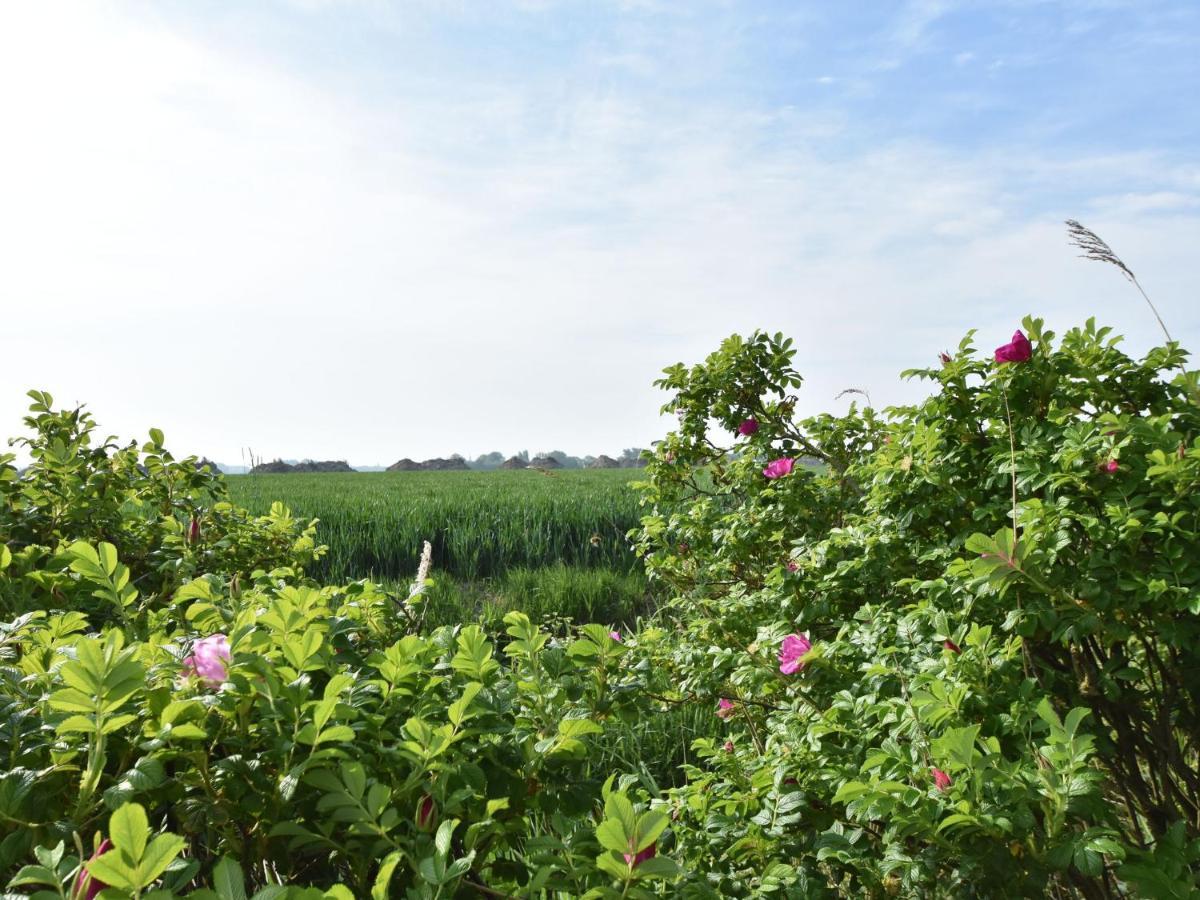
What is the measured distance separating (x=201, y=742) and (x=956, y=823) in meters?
1.06

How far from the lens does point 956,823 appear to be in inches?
49.1

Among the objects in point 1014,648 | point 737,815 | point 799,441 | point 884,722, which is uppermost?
point 799,441

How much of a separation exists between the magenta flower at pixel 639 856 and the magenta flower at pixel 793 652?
2.69ft

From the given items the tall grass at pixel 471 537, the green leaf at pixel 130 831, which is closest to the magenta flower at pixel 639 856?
the green leaf at pixel 130 831

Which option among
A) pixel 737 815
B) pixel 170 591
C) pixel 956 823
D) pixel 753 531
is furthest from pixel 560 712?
pixel 170 591

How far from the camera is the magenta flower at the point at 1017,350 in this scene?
1.87 metres

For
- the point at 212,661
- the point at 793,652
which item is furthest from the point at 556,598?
the point at 212,661

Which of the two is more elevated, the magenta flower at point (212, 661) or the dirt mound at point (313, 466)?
the dirt mound at point (313, 466)

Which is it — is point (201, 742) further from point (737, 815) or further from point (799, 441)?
point (799, 441)

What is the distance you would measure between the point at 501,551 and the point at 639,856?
23.3 feet

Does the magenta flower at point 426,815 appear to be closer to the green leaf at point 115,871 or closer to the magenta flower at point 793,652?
the green leaf at point 115,871

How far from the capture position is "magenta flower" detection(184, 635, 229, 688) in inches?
45.0

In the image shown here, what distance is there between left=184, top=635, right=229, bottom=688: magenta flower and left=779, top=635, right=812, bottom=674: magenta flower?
1.14 metres

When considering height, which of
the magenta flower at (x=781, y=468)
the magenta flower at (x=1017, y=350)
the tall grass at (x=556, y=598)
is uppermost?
the magenta flower at (x=1017, y=350)
